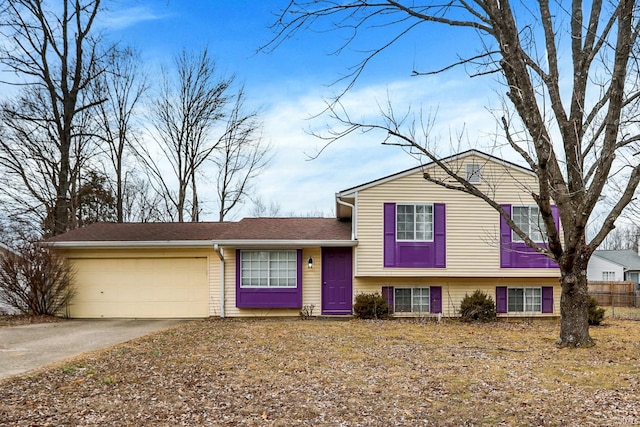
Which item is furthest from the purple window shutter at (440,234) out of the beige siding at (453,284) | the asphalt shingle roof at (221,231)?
the asphalt shingle roof at (221,231)

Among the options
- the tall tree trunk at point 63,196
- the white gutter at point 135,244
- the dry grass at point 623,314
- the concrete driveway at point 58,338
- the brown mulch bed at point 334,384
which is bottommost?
the dry grass at point 623,314

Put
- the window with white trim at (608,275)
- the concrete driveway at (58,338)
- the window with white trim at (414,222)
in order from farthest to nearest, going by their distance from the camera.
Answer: the window with white trim at (608,275) → the window with white trim at (414,222) → the concrete driveway at (58,338)

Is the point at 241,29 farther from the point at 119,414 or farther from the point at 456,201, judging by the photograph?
the point at 456,201

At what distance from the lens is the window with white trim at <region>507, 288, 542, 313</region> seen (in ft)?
47.0

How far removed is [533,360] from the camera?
7.51m

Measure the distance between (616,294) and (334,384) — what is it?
78.1ft

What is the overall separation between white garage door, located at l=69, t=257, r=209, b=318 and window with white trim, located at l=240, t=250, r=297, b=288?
1307 mm

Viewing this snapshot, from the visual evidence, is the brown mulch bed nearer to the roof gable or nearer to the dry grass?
the roof gable

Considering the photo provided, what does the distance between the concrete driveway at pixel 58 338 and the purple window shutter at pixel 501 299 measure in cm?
950

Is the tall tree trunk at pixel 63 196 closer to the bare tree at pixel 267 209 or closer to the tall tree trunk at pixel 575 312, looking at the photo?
the tall tree trunk at pixel 575 312

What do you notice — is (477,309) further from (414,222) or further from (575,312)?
(575,312)

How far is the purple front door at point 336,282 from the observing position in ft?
46.2

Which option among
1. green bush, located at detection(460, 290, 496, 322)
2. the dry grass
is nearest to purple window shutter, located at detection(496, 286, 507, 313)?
green bush, located at detection(460, 290, 496, 322)

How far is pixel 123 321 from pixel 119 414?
375 inches
